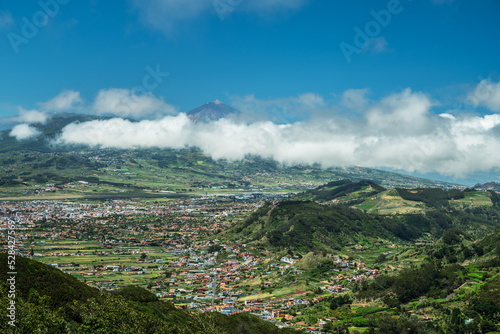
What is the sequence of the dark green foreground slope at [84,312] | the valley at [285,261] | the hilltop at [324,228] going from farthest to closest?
the hilltop at [324,228] → the valley at [285,261] → the dark green foreground slope at [84,312]

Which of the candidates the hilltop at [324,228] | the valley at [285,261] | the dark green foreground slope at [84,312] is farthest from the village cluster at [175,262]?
the dark green foreground slope at [84,312]

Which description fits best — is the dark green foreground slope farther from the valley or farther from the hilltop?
the hilltop

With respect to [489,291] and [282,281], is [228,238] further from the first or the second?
[489,291]

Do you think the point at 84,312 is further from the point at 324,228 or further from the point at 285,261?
the point at 324,228

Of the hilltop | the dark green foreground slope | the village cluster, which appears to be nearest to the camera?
the dark green foreground slope

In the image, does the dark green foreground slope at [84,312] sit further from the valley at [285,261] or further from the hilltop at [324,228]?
the hilltop at [324,228]

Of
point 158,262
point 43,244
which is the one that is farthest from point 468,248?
point 43,244

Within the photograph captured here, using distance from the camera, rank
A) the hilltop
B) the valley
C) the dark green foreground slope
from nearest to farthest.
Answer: the dark green foreground slope < the valley < the hilltop

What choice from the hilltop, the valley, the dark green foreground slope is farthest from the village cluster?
the dark green foreground slope
